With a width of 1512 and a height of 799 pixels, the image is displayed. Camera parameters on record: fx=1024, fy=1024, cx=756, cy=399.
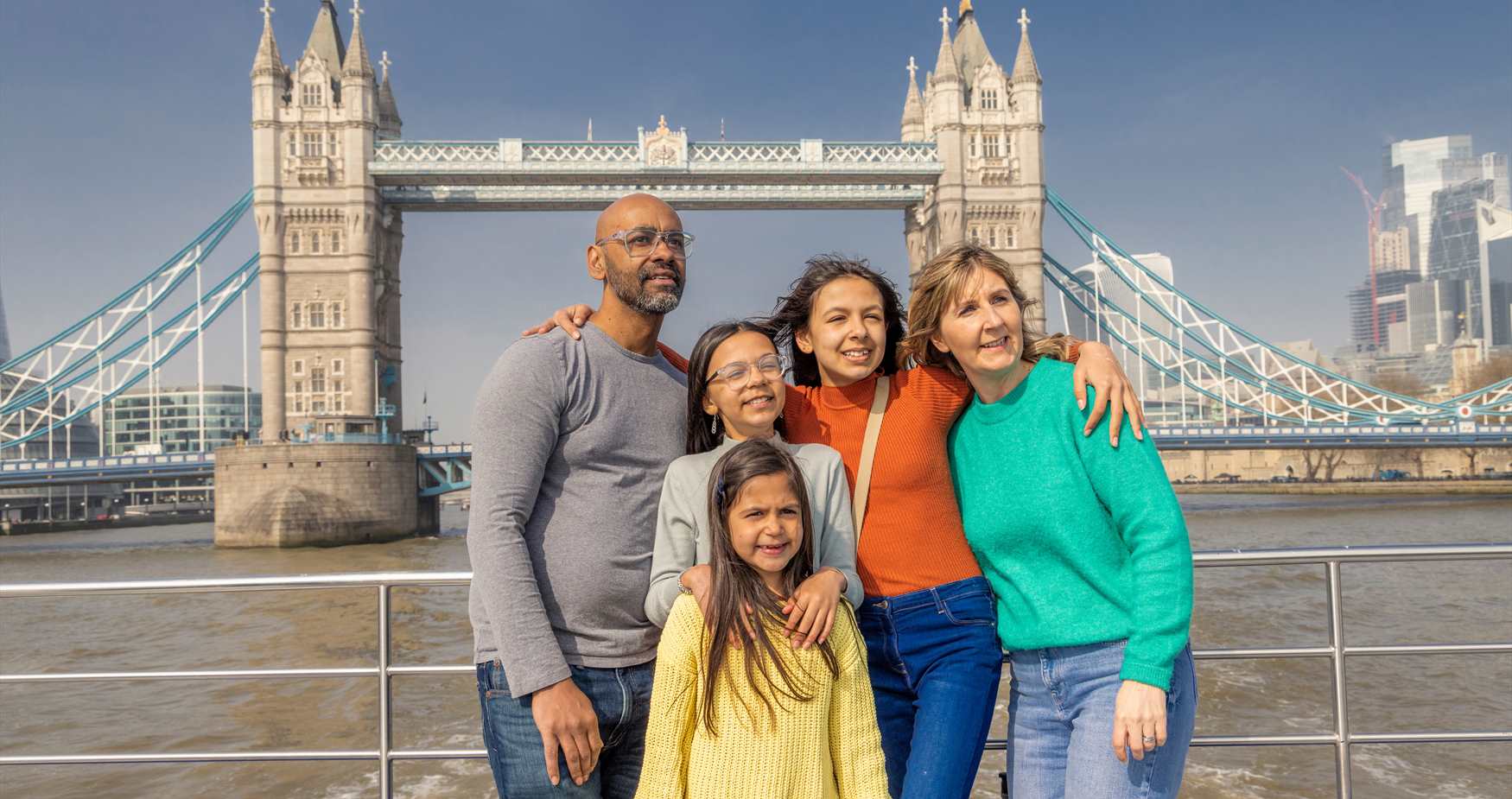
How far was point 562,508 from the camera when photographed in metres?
1.79

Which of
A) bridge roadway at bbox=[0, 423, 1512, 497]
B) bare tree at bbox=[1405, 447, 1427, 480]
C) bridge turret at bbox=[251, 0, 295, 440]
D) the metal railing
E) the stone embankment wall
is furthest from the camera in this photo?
bare tree at bbox=[1405, 447, 1427, 480]

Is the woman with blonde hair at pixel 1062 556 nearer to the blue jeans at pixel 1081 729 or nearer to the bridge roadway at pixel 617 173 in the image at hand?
the blue jeans at pixel 1081 729

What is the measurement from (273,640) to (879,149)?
85.5 feet

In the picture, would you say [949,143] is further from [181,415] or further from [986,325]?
[181,415]

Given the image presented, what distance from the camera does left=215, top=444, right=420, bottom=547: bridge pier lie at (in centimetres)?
2483

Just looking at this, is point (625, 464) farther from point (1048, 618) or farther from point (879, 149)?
point (879, 149)

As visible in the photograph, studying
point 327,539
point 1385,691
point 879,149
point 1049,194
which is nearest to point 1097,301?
point 1049,194

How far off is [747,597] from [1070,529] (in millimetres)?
540

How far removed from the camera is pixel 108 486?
46969 mm

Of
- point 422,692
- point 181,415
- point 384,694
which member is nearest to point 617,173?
point 422,692

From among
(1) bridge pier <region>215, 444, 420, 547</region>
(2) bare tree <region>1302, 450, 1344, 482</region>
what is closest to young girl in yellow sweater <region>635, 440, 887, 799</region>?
(1) bridge pier <region>215, 444, 420, 547</region>

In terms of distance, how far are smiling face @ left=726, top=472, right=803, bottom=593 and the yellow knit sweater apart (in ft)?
0.39

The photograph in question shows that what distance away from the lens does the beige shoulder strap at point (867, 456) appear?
181cm

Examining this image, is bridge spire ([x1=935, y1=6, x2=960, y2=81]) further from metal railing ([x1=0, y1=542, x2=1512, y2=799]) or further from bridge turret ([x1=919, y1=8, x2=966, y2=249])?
metal railing ([x1=0, y1=542, x2=1512, y2=799])
